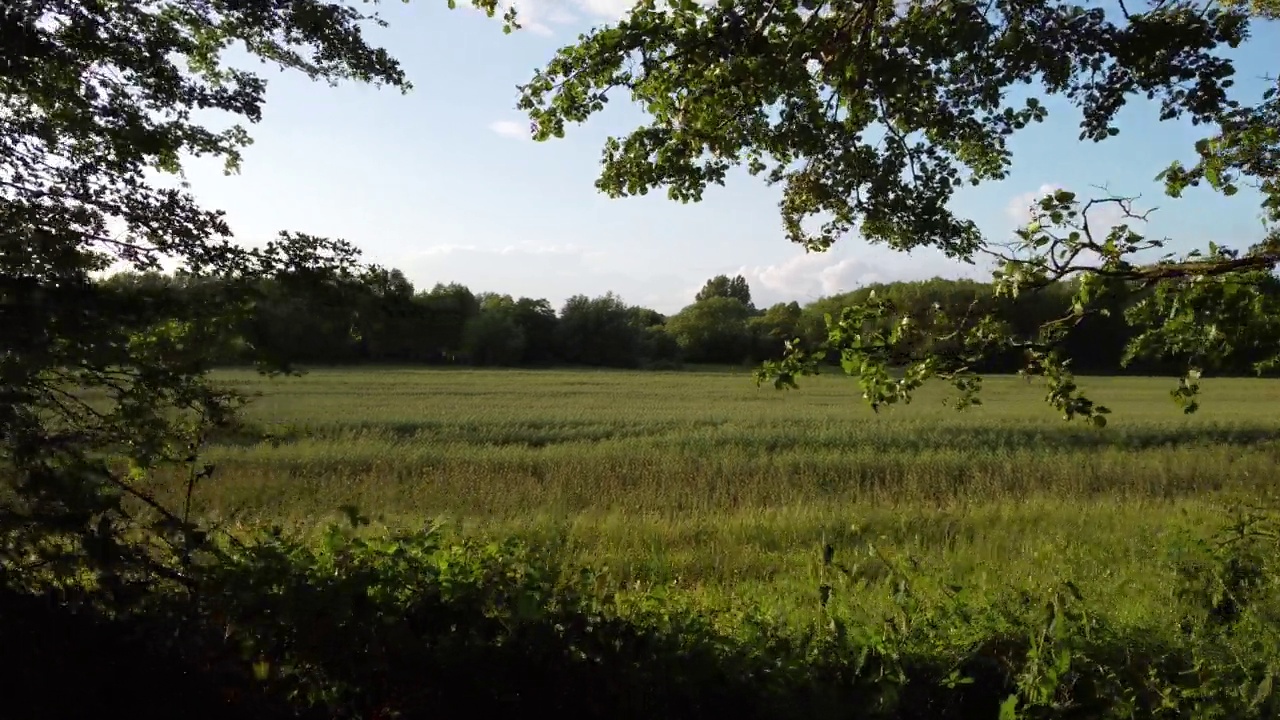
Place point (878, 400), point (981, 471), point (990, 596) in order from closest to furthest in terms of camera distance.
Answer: point (878, 400) → point (990, 596) → point (981, 471)

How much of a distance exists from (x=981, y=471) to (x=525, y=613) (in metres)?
12.3

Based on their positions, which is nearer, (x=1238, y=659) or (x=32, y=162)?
(x=32, y=162)

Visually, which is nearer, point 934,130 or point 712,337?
point 934,130

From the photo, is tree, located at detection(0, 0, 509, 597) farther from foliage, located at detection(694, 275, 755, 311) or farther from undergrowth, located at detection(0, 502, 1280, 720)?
foliage, located at detection(694, 275, 755, 311)

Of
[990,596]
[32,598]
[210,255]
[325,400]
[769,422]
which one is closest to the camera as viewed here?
[32,598]

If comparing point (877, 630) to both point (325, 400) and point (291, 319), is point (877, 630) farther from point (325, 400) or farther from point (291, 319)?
point (325, 400)

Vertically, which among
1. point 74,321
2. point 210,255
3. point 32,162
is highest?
point 32,162

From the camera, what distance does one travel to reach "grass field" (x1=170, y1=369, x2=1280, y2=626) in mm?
6605

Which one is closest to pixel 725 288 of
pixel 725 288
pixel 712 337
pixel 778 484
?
pixel 725 288

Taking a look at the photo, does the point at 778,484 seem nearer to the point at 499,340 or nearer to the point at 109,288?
the point at 109,288

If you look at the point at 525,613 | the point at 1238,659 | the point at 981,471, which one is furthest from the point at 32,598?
the point at 981,471

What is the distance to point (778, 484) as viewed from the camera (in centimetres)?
1245

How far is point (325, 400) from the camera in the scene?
80.8ft

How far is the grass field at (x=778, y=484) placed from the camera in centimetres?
661
